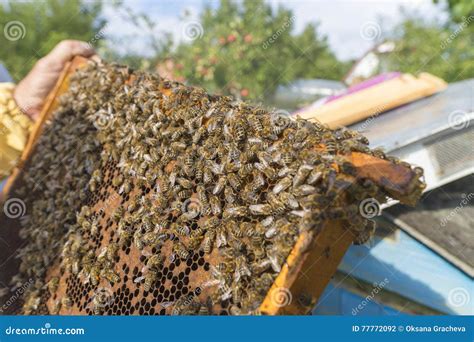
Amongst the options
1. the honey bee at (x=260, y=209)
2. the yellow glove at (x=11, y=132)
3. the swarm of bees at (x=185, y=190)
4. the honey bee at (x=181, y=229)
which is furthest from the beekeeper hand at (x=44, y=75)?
the honey bee at (x=260, y=209)

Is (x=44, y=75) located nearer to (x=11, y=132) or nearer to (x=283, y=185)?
(x=11, y=132)

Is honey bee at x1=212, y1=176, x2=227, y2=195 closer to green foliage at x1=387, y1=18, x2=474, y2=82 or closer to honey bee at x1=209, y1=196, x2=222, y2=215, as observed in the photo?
honey bee at x1=209, y1=196, x2=222, y2=215

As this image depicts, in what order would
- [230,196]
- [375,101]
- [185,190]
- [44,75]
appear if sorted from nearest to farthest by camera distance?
[230,196] < [185,190] < [44,75] < [375,101]

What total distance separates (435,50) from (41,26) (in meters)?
19.1

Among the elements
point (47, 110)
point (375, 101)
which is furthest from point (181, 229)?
point (375, 101)

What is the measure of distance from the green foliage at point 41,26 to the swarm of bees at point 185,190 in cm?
1533

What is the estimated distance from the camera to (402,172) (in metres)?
2.29

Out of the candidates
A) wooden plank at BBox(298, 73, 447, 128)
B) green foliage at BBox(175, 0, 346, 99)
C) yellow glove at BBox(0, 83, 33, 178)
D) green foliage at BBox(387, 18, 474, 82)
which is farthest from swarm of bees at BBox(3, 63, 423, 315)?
green foliage at BBox(175, 0, 346, 99)

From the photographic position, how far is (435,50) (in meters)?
13.2

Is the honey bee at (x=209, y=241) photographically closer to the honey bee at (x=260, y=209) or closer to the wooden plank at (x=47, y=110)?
the honey bee at (x=260, y=209)

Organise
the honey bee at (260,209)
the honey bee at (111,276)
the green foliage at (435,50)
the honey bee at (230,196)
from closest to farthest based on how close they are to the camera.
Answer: the honey bee at (260,209), the honey bee at (230,196), the honey bee at (111,276), the green foliage at (435,50)

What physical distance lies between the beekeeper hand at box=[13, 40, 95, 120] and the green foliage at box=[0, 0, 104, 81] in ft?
43.0

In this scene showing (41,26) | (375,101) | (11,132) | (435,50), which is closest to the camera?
(11,132)

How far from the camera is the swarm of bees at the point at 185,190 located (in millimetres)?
2461
